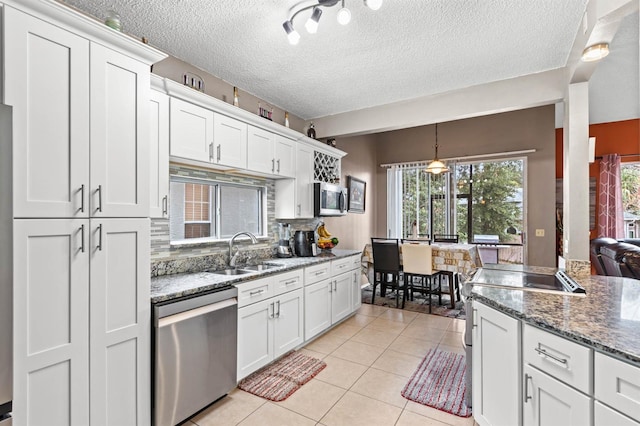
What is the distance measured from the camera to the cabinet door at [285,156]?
3423mm

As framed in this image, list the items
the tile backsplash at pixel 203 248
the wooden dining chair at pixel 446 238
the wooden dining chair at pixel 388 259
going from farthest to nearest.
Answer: the wooden dining chair at pixel 446 238
the wooden dining chair at pixel 388 259
the tile backsplash at pixel 203 248

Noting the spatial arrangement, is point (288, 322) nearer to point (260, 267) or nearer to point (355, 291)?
point (260, 267)

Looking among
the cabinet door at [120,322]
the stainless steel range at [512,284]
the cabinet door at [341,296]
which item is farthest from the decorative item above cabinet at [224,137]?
the stainless steel range at [512,284]

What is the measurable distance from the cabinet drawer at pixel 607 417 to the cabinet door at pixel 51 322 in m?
2.19

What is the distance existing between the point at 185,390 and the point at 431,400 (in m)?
1.68

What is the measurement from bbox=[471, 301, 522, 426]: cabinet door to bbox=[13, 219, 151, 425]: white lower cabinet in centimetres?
192

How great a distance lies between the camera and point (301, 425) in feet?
6.63

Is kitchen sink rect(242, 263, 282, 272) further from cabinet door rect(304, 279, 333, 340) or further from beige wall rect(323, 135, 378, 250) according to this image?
beige wall rect(323, 135, 378, 250)

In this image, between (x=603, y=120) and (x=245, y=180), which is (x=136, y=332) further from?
(x=603, y=120)

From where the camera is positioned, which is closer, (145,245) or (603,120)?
(145,245)

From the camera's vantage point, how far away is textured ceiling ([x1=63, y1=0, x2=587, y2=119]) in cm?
211

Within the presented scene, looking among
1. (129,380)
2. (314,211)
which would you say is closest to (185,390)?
(129,380)

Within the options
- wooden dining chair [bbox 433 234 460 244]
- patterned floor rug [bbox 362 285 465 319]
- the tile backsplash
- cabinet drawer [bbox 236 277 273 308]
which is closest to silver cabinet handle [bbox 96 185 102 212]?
the tile backsplash

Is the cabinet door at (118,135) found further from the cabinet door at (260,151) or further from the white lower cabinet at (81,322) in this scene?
the cabinet door at (260,151)
